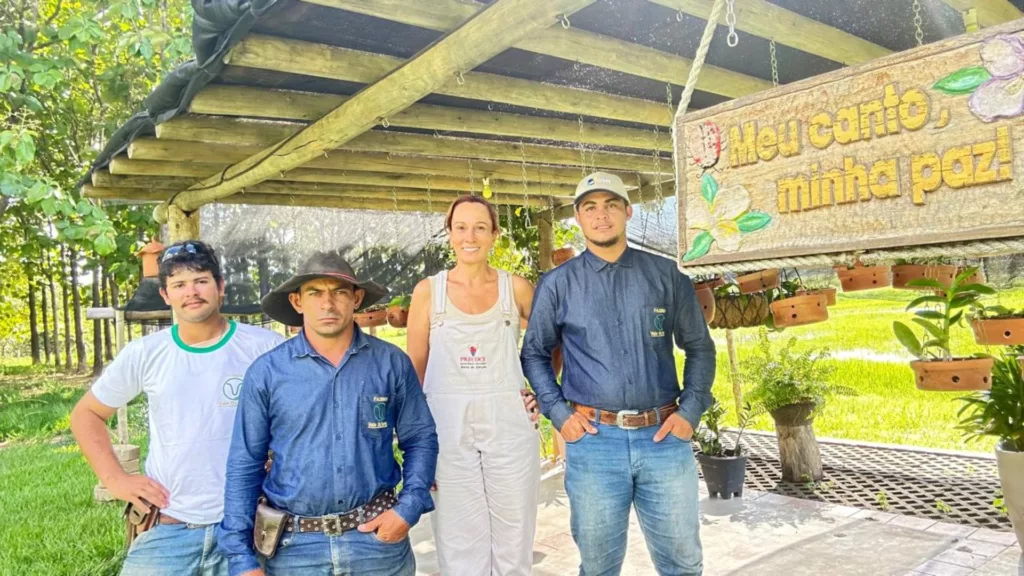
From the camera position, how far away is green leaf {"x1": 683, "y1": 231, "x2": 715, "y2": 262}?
135 centimetres

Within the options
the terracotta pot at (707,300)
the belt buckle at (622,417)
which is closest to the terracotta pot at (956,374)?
the terracotta pot at (707,300)

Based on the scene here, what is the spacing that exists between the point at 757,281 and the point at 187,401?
2630 millimetres

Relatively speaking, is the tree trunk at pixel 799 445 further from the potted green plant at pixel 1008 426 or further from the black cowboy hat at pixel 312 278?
the black cowboy hat at pixel 312 278

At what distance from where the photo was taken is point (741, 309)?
364cm

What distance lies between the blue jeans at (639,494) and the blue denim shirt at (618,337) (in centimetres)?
11

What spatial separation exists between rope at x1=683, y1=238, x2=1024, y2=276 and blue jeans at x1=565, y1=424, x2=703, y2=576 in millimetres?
947

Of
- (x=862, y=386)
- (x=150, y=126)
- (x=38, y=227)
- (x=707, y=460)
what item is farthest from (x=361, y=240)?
(x=38, y=227)

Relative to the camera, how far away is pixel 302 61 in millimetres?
2572

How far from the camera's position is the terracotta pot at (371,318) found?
4348 millimetres

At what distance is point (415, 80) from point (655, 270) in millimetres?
1141

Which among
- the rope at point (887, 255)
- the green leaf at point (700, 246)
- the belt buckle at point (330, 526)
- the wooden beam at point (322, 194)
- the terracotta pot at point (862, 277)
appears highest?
the wooden beam at point (322, 194)

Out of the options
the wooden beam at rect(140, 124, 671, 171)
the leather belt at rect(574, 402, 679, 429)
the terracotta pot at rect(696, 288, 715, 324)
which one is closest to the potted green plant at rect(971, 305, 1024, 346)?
the terracotta pot at rect(696, 288, 715, 324)

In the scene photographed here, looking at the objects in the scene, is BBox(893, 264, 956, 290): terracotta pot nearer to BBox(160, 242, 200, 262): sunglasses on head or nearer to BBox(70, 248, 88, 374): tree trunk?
BBox(160, 242, 200, 262): sunglasses on head

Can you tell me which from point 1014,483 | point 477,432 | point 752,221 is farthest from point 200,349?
point 1014,483
